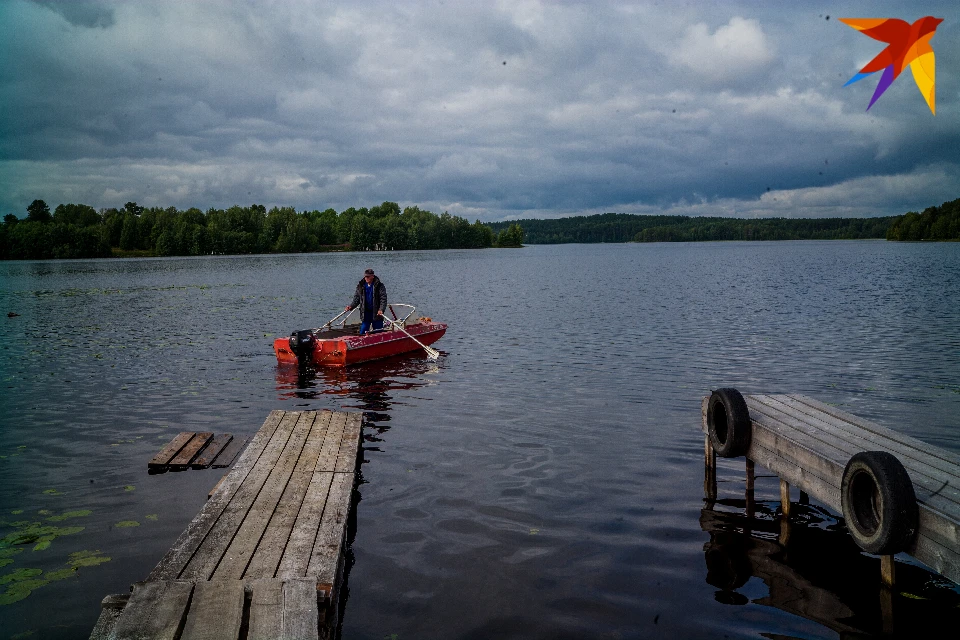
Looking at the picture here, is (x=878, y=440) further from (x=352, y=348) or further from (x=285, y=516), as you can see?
(x=352, y=348)

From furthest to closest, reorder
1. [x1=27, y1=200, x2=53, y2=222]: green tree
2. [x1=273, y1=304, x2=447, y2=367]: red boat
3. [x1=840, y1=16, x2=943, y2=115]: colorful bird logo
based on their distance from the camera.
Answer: [x1=27, y1=200, x2=53, y2=222]: green tree → [x1=273, y1=304, x2=447, y2=367]: red boat → [x1=840, y1=16, x2=943, y2=115]: colorful bird logo

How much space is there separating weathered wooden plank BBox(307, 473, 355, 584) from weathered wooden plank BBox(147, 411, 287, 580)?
3.61 feet

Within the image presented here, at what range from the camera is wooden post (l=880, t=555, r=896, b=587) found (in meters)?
6.06

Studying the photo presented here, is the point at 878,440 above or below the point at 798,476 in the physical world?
above

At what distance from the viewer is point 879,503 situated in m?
5.44

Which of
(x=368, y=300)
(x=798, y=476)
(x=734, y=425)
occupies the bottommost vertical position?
(x=798, y=476)

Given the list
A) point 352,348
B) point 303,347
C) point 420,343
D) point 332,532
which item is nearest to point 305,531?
point 332,532

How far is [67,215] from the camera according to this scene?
520 ft

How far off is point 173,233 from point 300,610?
527ft

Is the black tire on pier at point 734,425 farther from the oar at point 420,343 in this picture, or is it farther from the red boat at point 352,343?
the oar at point 420,343

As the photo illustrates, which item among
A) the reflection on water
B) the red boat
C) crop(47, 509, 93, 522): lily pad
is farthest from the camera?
the red boat

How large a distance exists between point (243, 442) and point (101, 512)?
3.00m

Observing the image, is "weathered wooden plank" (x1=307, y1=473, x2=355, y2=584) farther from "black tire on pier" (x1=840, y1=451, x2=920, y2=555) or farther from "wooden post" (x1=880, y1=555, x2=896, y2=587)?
"wooden post" (x1=880, y1=555, x2=896, y2=587)

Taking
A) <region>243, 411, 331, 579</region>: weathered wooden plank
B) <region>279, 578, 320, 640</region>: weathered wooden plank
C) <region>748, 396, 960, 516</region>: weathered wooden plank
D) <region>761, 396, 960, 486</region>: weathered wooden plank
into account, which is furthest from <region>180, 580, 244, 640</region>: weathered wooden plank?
<region>761, 396, 960, 486</region>: weathered wooden plank
